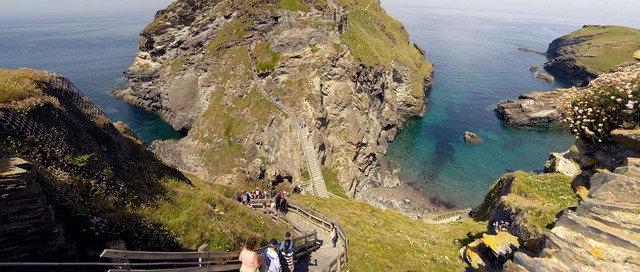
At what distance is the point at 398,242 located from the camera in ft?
75.7

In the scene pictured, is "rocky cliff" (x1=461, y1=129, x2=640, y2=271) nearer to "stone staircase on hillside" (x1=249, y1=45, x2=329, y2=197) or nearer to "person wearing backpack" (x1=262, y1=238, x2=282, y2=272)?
"person wearing backpack" (x1=262, y1=238, x2=282, y2=272)

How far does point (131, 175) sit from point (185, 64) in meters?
81.0

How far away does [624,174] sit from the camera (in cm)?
964

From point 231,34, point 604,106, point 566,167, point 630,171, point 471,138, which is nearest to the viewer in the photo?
point 630,171

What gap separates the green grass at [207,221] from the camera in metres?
14.0

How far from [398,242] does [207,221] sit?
46.0ft

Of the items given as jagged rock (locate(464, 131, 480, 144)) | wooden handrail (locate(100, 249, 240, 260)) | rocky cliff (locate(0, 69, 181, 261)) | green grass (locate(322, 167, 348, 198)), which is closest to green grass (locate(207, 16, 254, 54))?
green grass (locate(322, 167, 348, 198))

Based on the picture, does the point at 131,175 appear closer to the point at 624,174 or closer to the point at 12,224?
the point at 12,224

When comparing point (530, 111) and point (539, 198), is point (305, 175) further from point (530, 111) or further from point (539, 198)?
point (530, 111)

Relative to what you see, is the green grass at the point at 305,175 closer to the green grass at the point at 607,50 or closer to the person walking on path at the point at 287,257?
the person walking on path at the point at 287,257

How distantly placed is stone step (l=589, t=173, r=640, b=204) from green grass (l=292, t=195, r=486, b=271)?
34.0 feet

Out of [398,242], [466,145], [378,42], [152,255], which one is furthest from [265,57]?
[152,255]

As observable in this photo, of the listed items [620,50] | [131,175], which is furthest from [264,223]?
[620,50]

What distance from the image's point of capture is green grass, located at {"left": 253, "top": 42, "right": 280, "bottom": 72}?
68125 millimetres
